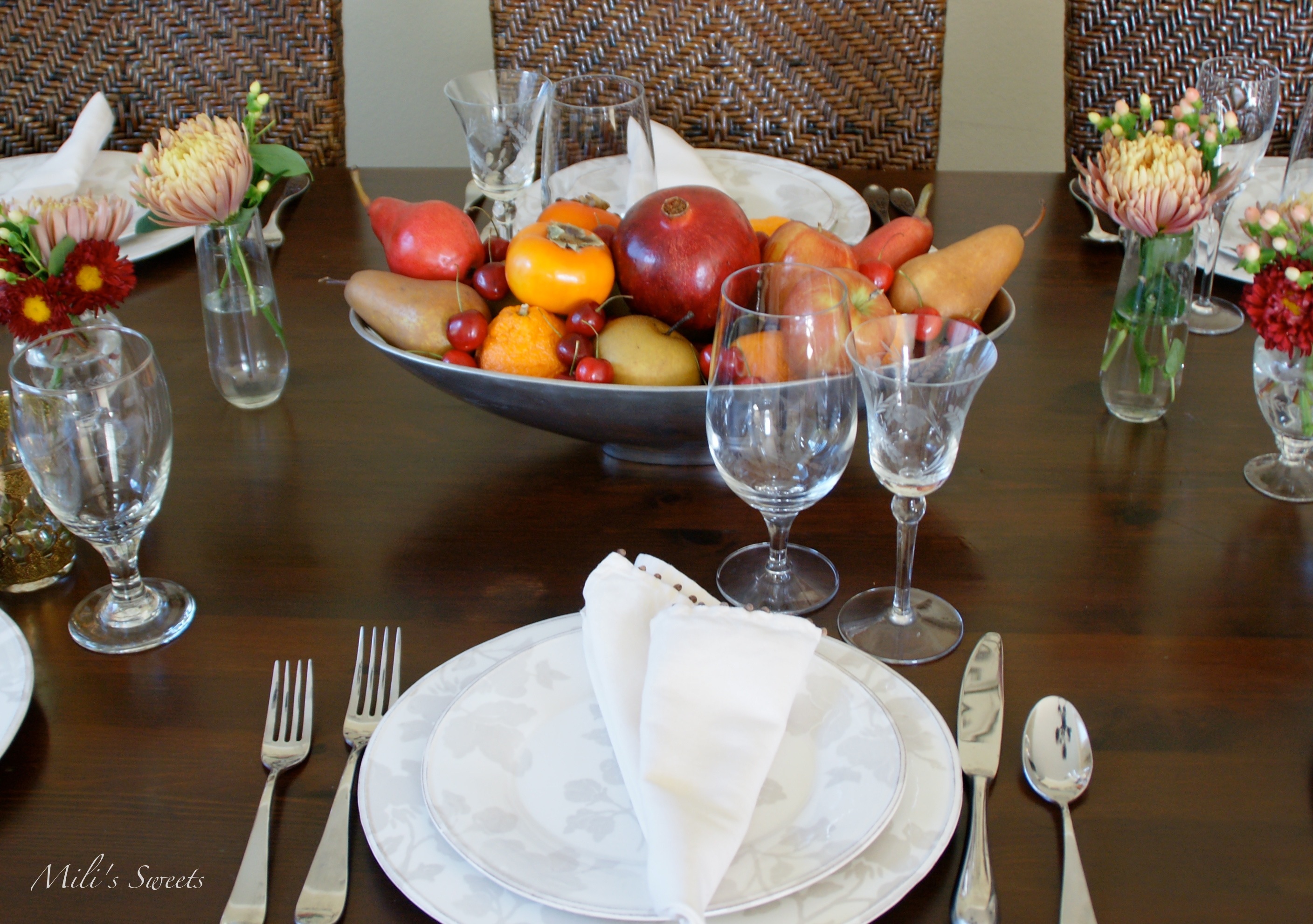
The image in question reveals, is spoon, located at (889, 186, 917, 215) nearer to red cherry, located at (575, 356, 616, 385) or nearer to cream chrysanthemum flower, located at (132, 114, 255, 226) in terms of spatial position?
red cherry, located at (575, 356, 616, 385)

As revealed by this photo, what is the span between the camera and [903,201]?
116cm

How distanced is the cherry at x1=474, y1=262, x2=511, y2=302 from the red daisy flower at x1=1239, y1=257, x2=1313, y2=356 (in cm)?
50

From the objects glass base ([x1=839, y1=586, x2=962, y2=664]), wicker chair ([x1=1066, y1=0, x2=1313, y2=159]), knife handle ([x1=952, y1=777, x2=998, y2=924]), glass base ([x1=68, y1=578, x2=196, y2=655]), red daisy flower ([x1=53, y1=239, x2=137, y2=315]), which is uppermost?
wicker chair ([x1=1066, y1=0, x2=1313, y2=159])

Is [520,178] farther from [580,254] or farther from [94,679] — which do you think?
[94,679]

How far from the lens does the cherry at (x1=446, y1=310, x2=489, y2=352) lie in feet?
2.61

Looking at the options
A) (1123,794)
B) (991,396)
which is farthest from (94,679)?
(991,396)

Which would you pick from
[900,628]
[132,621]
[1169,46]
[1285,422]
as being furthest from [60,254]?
[1169,46]

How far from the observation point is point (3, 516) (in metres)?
0.70

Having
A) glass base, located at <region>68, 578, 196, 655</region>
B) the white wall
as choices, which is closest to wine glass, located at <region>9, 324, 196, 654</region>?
glass base, located at <region>68, 578, 196, 655</region>

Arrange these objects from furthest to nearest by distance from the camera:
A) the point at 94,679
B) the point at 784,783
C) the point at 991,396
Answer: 1. the point at 991,396
2. the point at 94,679
3. the point at 784,783

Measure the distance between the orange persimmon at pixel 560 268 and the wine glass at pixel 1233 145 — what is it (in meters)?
0.52

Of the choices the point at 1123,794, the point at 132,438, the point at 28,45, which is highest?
the point at 28,45

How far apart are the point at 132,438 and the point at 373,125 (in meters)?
1.86

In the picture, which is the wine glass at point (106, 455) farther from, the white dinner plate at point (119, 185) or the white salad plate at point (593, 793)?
the white dinner plate at point (119, 185)
